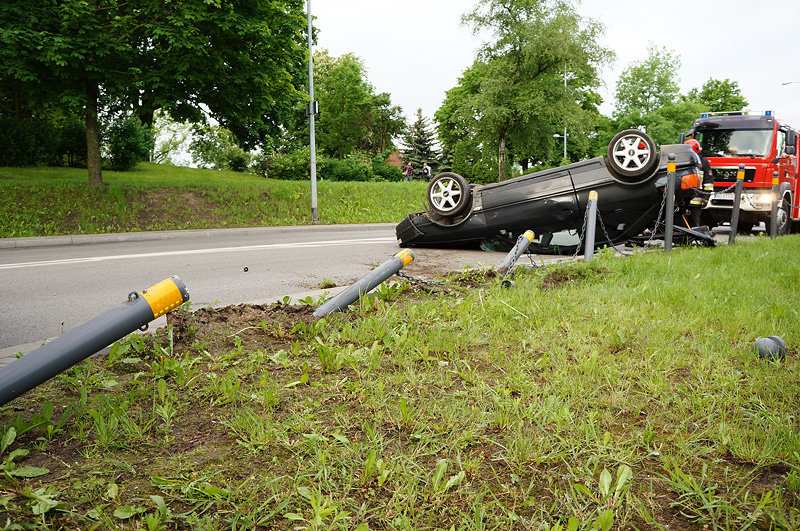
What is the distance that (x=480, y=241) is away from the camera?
9.03m

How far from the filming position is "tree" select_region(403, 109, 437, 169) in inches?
2217

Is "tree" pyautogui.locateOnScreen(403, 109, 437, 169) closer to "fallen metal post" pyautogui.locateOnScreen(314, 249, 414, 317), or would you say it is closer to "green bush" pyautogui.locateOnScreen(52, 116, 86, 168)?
"green bush" pyautogui.locateOnScreen(52, 116, 86, 168)

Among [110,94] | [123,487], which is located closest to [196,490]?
[123,487]

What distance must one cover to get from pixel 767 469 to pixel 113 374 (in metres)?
3.19

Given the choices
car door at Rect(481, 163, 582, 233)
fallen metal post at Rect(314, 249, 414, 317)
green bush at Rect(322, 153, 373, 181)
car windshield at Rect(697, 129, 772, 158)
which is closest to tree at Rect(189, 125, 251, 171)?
green bush at Rect(322, 153, 373, 181)

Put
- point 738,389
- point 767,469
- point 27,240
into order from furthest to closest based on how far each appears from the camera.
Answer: point 27,240 < point 738,389 < point 767,469

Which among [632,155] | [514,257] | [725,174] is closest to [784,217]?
[725,174]

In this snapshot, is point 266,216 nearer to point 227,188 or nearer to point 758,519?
point 227,188

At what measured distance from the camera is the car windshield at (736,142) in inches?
508

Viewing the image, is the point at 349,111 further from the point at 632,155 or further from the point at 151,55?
the point at 632,155

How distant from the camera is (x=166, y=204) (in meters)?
15.7

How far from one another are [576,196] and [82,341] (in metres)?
6.97

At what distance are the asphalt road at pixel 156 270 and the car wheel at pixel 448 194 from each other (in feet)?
2.52

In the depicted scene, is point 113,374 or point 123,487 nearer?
point 123,487
